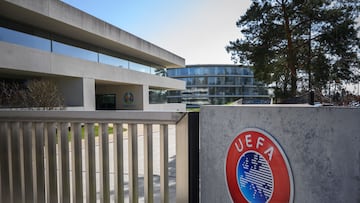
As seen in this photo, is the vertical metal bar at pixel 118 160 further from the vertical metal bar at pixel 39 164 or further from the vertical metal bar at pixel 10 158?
the vertical metal bar at pixel 10 158

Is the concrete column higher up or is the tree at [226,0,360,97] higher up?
the tree at [226,0,360,97]

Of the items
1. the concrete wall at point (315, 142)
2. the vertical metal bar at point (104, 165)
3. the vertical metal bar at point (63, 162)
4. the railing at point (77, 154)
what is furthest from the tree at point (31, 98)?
the concrete wall at point (315, 142)

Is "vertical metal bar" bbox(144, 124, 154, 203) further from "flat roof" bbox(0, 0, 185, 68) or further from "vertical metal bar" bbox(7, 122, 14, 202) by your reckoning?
"flat roof" bbox(0, 0, 185, 68)

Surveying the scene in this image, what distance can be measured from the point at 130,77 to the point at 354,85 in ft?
54.2

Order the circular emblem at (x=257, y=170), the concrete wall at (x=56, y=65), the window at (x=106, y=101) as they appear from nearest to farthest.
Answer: the circular emblem at (x=257, y=170)
the concrete wall at (x=56, y=65)
the window at (x=106, y=101)

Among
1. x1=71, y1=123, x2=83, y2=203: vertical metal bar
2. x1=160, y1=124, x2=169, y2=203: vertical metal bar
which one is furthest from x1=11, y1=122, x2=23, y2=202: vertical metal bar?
x1=160, y1=124, x2=169, y2=203: vertical metal bar

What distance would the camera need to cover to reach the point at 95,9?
1488 centimetres

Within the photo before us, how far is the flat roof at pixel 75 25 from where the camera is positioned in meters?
11.0

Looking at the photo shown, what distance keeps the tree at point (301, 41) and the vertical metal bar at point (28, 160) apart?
13.1 m

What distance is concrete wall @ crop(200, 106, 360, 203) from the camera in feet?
3.23

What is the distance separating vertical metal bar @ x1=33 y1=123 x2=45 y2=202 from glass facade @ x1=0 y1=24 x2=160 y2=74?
12199 millimetres

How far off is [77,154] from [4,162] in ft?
2.79

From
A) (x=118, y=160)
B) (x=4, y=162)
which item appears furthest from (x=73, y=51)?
(x=118, y=160)

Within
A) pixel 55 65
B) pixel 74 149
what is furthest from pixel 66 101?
pixel 74 149
